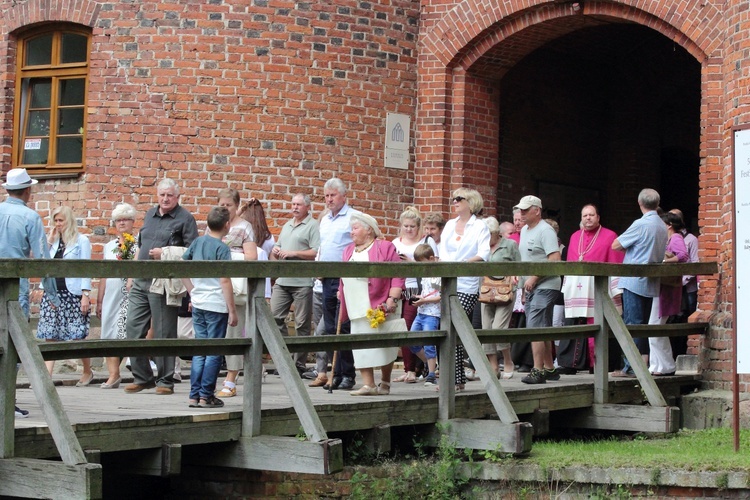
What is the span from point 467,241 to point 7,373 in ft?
15.4

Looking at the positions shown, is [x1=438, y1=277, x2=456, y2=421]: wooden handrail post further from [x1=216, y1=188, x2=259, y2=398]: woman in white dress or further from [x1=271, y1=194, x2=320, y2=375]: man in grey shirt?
[x1=271, y1=194, x2=320, y2=375]: man in grey shirt

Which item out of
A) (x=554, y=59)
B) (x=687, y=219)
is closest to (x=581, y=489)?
(x=554, y=59)

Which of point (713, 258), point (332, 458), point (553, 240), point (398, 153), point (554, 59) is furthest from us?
point (554, 59)

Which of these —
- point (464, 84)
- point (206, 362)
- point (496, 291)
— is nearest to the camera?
point (206, 362)

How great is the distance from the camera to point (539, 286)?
35.1 feet

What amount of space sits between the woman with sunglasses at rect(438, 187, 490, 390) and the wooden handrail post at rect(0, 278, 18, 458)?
4366 millimetres

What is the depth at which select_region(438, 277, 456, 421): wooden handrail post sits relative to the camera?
8578 mm

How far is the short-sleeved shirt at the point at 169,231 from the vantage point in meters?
9.41

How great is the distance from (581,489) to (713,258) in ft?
15.1

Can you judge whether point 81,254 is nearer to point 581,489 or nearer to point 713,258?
point 581,489

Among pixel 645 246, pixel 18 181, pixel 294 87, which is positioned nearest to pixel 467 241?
pixel 645 246

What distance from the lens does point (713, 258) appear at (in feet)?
38.6

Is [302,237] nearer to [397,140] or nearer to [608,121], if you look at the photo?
[397,140]

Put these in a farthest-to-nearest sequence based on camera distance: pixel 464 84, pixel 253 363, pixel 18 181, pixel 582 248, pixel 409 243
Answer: pixel 464 84, pixel 582 248, pixel 409 243, pixel 18 181, pixel 253 363
